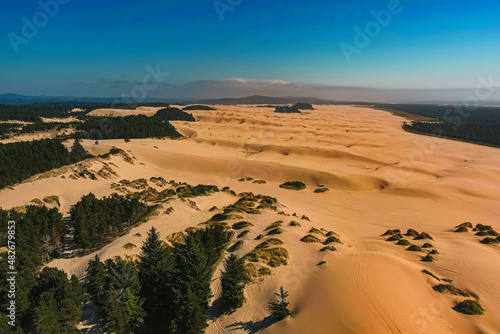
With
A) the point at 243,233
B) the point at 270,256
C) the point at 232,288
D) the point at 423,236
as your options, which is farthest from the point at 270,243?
the point at 423,236

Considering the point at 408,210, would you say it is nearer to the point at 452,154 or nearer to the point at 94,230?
the point at 94,230

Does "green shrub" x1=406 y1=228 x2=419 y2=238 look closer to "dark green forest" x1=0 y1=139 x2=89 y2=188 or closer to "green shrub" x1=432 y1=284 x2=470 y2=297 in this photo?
"green shrub" x1=432 y1=284 x2=470 y2=297

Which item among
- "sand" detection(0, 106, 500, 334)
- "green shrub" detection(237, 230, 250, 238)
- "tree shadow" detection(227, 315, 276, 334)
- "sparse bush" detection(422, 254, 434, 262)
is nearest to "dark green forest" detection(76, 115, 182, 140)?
"sand" detection(0, 106, 500, 334)

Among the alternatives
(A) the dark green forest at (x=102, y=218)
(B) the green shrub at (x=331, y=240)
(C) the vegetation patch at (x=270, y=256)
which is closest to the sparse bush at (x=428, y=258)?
(B) the green shrub at (x=331, y=240)

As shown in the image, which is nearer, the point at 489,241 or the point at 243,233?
the point at 243,233

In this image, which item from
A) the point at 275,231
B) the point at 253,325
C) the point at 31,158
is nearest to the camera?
the point at 253,325

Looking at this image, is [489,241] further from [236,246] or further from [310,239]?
[236,246]

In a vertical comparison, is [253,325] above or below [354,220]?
above
